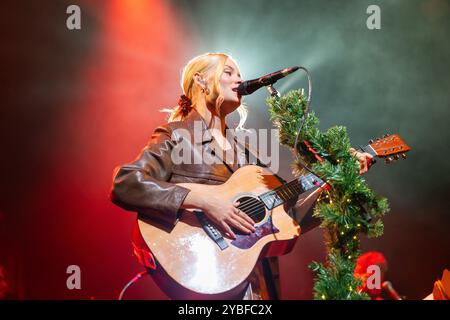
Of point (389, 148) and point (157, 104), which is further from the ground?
point (157, 104)

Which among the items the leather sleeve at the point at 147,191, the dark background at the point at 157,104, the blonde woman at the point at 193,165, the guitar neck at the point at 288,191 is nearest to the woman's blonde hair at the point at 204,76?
the blonde woman at the point at 193,165

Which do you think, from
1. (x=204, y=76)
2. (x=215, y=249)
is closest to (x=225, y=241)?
(x=215, y=249)

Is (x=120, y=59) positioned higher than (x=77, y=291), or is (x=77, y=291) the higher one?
(x=120, y=59)

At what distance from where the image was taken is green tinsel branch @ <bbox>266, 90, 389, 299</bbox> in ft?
6.17

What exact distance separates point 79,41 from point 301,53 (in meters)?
2.46

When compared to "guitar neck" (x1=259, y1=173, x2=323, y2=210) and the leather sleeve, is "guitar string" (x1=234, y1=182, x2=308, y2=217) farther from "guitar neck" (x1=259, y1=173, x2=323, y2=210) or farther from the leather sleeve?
the leather sleeve

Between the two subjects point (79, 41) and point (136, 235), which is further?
point (79, 41)

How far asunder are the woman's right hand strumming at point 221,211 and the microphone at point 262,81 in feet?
2.36

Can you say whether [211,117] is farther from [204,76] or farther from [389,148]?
[389,148]

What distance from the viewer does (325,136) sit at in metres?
2.15

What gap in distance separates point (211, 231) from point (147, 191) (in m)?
0.39

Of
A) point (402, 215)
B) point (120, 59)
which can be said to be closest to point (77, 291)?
point (120, 59)

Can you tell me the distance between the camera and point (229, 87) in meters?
2.61
